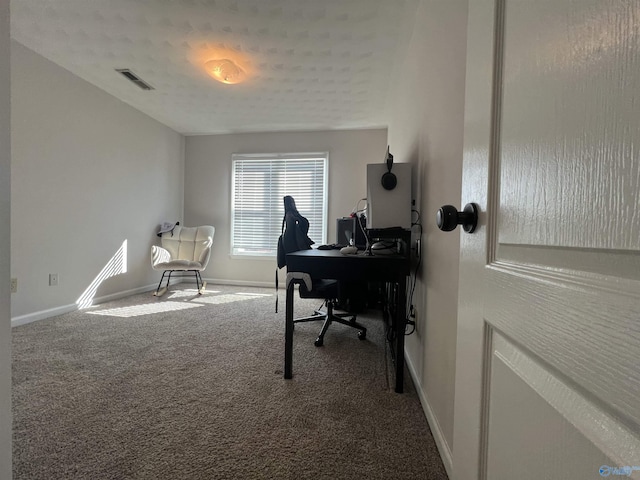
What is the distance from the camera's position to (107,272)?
3436mm

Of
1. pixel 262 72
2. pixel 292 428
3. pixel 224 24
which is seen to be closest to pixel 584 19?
pixel 292 428

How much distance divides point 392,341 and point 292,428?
97 cm

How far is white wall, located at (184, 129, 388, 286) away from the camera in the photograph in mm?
4262

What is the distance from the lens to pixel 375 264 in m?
1.57

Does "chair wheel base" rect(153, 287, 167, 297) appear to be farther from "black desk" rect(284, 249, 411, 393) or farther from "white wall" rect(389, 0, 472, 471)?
"white wall" rect(389, 0, 472, 471)

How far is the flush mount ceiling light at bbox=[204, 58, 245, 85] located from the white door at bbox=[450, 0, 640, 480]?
264 cm

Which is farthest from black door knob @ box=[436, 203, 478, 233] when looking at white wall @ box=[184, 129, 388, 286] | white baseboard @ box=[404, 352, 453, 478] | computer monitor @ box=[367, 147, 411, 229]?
white wall @ box=[184, 129, 388, 286]

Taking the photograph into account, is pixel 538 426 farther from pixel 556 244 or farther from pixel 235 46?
pixel 235 46

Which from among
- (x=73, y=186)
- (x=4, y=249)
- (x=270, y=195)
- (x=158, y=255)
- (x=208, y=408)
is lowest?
(x=208, y=408)

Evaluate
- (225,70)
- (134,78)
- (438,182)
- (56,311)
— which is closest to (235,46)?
(225,70)

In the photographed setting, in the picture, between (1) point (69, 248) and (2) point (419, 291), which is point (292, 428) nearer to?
(2) point (419, 291)

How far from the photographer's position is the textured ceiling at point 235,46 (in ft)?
6.58

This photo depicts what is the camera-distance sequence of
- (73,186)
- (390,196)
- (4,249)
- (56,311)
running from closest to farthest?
(4,249) → (390,196) → (56,311) → (73,186)

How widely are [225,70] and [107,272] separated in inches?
113
